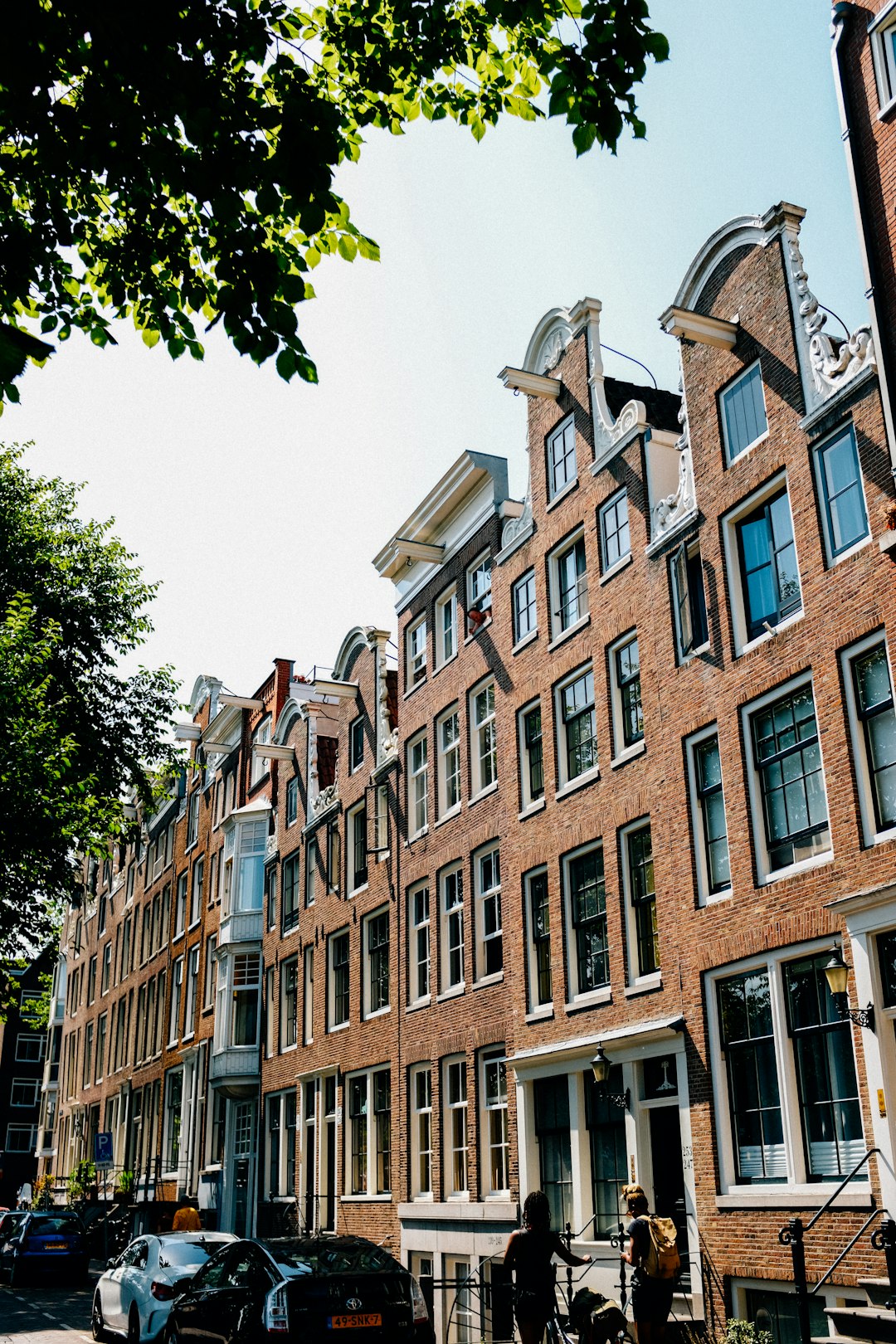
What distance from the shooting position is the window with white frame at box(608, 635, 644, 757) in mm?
19984

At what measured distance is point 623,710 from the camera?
66.9 ft

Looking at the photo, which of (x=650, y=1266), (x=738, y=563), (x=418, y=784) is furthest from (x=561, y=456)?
(x=650, y=1266)

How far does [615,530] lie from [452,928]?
8790 mm

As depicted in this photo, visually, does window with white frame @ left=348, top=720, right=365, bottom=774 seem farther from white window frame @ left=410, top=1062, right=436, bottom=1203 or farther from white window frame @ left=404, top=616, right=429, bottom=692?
white window frame @ left=410, top=1062, right=436, bottom=1203

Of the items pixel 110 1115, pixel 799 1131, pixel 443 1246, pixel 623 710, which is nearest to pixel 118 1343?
pixel 443 1246

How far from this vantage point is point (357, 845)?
104 ft

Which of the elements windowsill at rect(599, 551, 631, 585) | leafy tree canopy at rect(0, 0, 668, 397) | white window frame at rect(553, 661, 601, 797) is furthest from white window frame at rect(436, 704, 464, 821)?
leafy tree canopy at rect(0, 0, 668, 397)

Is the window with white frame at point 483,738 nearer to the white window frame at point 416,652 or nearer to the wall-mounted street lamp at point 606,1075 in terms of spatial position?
the white window frame at point 416,652

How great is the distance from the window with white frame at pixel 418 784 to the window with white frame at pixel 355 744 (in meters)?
3.40

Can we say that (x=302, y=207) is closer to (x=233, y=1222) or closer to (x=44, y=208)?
(x=44, y=208)

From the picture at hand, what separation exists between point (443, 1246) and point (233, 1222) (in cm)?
1468

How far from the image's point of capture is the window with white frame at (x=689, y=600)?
18.5 metres

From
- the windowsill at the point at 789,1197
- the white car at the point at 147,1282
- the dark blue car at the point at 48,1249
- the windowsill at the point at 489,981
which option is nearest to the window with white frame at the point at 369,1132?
the windowsill at the point at 489,981

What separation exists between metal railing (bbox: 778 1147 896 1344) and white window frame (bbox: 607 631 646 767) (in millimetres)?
6929
